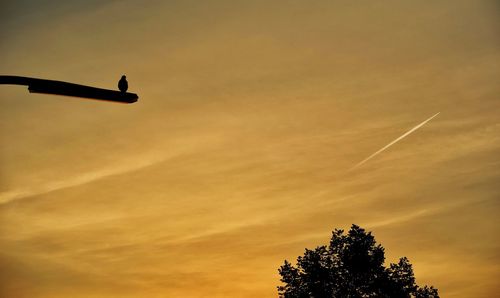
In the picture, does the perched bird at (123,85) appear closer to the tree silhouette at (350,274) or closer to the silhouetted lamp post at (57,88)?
the silhouetted lamp post at (57,88)

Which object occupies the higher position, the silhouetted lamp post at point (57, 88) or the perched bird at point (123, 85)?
the perched bird at point (123, 85)

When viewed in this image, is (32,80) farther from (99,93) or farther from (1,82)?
(99,93)

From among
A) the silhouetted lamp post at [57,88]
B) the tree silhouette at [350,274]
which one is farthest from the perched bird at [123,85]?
the tree silhouette at [350,274]

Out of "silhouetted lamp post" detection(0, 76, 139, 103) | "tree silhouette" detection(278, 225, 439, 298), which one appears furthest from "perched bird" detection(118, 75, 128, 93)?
"tree silhouette" detection(278, 225, 439, 298)

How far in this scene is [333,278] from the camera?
51.4m

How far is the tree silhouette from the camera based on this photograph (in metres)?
50.8

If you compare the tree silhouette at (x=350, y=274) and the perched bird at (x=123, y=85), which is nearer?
the perched bird at (x=123, y=85)

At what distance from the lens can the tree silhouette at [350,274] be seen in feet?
167

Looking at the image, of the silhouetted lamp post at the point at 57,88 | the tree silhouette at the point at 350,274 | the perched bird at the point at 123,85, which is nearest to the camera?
the silhouetted lamp post at the point at 57,88

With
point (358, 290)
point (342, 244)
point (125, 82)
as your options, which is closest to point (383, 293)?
point (358, 290)

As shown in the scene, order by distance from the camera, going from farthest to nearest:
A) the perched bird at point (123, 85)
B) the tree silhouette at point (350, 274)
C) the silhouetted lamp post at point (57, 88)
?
the tree silhouette at point (350, 274), the perched bird at point (123, 85), the silhouetted lamp post at point (57, 88)

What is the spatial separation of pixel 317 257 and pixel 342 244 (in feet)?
8.28

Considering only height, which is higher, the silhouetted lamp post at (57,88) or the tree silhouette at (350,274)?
the tree silhouette at (350,274)

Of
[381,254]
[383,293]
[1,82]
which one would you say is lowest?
[1,82]
